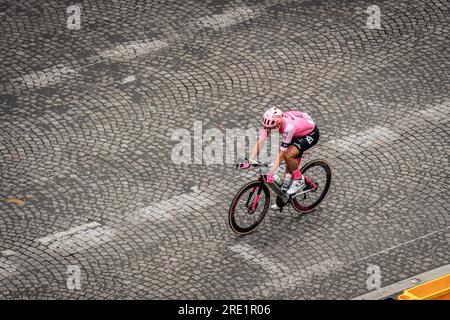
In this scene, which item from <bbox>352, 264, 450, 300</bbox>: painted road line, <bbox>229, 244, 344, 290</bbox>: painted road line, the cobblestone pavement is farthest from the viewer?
the cobblestone pavement

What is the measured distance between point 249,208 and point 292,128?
4.45 feet

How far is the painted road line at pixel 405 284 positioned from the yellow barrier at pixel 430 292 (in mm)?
1409

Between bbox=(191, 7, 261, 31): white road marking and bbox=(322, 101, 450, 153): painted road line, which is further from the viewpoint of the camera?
bbox=(191, 7, 261, 31): white road marking

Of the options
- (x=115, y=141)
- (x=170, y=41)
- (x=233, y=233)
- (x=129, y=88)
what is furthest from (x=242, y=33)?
(x=233, y=233)

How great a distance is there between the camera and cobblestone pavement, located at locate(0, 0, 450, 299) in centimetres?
1504

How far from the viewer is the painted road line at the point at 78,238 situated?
15312 millimetres

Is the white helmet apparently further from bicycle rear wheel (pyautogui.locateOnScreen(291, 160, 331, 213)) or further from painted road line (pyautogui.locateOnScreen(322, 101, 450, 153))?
painted road line (pyautogui.locateOnScreen(322, 101, 450, 153))

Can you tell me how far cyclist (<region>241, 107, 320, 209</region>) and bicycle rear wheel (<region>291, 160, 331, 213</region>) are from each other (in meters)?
0.26

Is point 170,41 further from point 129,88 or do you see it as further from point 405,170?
point 405,170

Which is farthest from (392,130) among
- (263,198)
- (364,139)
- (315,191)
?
(263,198)

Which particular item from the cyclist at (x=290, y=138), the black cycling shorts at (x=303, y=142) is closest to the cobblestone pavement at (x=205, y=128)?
the cyclist at (x=290, y=138)

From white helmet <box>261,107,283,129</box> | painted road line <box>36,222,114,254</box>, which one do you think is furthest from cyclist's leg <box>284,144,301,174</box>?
painted road line <box>36,222,114,254</box>

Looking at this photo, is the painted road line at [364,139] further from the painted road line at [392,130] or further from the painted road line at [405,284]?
the painted road line at [405,284]

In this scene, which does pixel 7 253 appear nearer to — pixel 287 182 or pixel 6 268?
pixel 6 268
